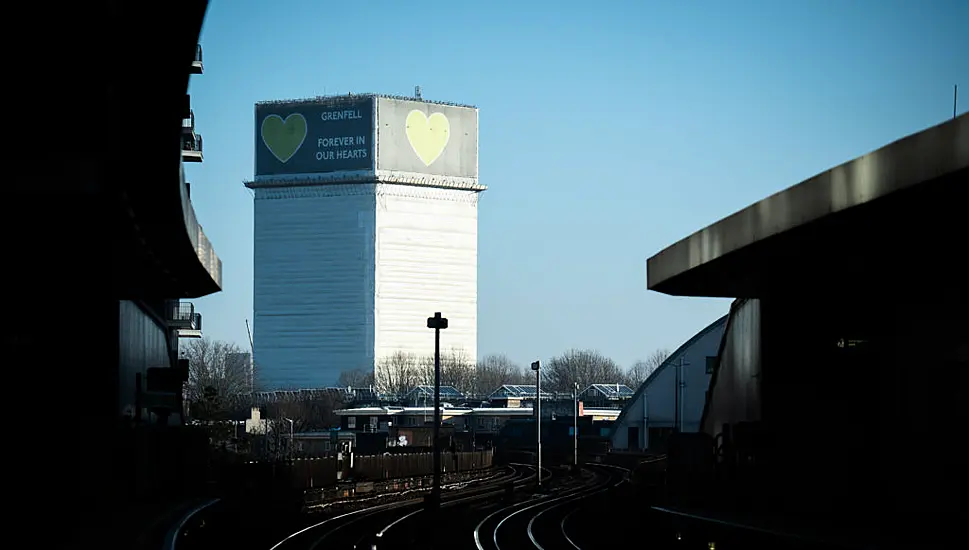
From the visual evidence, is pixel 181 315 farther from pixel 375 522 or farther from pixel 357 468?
pixel 375 522

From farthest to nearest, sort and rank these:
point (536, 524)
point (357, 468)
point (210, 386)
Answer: point (210, 386) < point (357, 468) < point (536, 524)

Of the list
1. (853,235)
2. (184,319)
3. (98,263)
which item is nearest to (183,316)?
(184,319)

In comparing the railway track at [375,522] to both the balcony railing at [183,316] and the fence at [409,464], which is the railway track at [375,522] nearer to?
the fence at [409,464]

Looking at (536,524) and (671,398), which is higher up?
(671,398)

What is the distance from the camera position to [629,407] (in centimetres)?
13550

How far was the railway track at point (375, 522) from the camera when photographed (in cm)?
3781

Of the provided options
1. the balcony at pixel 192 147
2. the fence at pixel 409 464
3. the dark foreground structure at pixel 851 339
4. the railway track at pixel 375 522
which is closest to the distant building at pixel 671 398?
the fence at pixel 409 464

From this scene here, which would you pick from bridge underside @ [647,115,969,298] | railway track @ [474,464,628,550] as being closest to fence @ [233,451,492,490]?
railway track @ [474,464,628,550]

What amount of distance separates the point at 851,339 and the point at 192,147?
4512 cm

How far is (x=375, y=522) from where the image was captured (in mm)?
45531

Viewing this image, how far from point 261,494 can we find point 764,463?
76.2ft

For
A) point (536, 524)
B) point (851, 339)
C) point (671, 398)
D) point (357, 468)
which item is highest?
point (851, 339)

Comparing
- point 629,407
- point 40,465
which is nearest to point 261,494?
point 40,465

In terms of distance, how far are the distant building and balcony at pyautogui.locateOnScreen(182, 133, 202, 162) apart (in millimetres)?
48927
